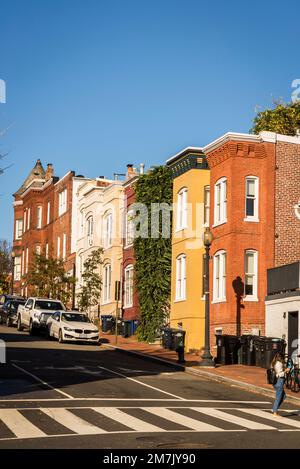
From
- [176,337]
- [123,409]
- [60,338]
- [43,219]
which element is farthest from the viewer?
[43,219]

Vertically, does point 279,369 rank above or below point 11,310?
below

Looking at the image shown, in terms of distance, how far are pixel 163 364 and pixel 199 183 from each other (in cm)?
1104

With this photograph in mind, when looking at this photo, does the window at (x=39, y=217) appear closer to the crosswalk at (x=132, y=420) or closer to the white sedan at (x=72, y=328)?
the white sedan at (x=72, y=328)

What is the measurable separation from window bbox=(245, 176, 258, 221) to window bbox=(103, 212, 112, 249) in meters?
18.8

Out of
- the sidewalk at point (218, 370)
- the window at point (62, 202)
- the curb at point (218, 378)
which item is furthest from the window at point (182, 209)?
the window at point (62, 202)

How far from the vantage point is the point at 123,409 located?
20.4 m

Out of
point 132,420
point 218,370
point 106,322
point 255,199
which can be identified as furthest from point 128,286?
point 132,420

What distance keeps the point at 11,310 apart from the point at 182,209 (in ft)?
46.9

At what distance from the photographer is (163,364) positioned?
33125 millimetres

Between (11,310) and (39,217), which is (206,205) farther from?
(39,217)

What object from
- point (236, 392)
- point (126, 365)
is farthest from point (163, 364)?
point (236, 392)

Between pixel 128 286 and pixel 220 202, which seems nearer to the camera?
pixel 220 202

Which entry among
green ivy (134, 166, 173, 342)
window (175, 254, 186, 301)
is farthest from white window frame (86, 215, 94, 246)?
window (175, 254, 186, 301)
